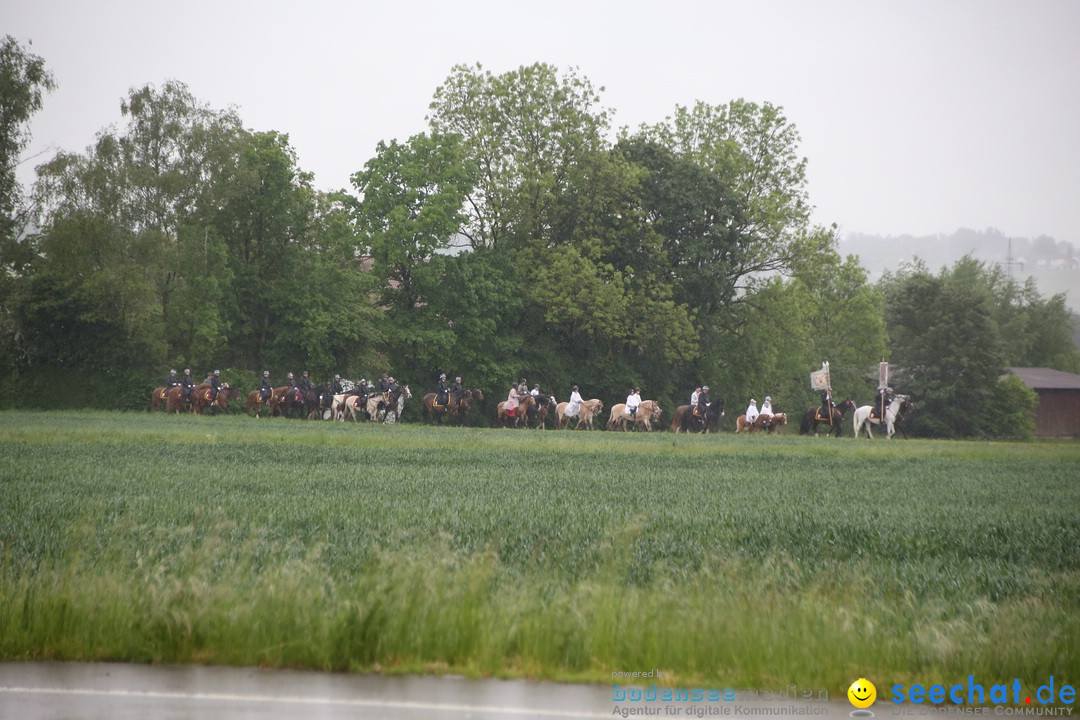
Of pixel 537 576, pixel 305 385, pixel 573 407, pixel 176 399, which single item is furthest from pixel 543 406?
pixel 537 576

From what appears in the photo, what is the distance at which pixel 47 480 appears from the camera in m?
17.7

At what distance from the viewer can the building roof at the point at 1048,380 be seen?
255 ft

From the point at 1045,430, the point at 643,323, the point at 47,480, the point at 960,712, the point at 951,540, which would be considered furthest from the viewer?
the point at 1045,430

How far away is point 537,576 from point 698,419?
40801 mm

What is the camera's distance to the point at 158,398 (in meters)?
48.2

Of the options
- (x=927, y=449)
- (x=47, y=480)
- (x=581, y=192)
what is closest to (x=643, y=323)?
(x=581, y=192)

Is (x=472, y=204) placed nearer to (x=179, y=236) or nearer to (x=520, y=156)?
(x=520, y=156)

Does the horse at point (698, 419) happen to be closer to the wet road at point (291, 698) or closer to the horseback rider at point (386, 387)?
the horseback rider at point (386, 387)

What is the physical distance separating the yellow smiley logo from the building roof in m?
74.7

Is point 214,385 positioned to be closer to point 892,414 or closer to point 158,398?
point 158,398

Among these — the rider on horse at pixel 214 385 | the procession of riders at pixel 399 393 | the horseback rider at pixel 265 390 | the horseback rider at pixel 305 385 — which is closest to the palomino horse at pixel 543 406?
the procession of riders at pixel 399 393

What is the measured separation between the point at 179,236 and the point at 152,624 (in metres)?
46.4

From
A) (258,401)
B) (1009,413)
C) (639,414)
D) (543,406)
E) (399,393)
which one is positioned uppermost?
(1009,413)

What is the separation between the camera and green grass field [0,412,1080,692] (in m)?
7.55
